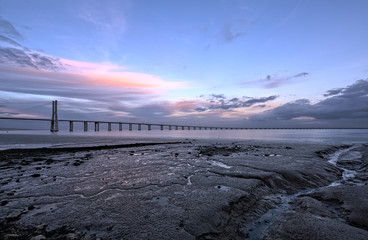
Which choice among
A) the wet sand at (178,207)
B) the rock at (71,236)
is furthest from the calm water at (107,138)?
the rock at (71,236)

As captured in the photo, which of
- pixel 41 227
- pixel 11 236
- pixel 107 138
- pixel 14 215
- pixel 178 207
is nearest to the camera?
pixel 11 236

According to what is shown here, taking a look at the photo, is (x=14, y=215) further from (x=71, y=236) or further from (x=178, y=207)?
(x=178, y=207)

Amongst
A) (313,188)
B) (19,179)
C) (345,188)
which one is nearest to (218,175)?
(313,188)

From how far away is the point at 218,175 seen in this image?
982 cm

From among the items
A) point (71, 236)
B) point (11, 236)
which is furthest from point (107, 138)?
point (71, 236)

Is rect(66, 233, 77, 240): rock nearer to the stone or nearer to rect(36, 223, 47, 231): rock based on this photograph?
rect(36, 223, 47, 231): rock

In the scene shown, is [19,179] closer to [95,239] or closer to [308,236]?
[95,239]

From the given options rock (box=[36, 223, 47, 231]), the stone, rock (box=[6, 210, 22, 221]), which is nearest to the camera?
the stone

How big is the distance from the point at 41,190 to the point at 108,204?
3.29 m

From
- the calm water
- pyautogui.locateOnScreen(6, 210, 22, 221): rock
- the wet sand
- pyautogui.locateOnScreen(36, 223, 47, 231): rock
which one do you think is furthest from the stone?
the calm water

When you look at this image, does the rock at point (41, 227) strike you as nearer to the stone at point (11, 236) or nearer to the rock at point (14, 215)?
the stone at point (11, 236)

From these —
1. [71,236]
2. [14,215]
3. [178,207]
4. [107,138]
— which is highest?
[107,138]

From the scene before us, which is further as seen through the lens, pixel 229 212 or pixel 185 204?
pixel 185 204

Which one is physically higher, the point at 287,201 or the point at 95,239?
the point at 95,239
